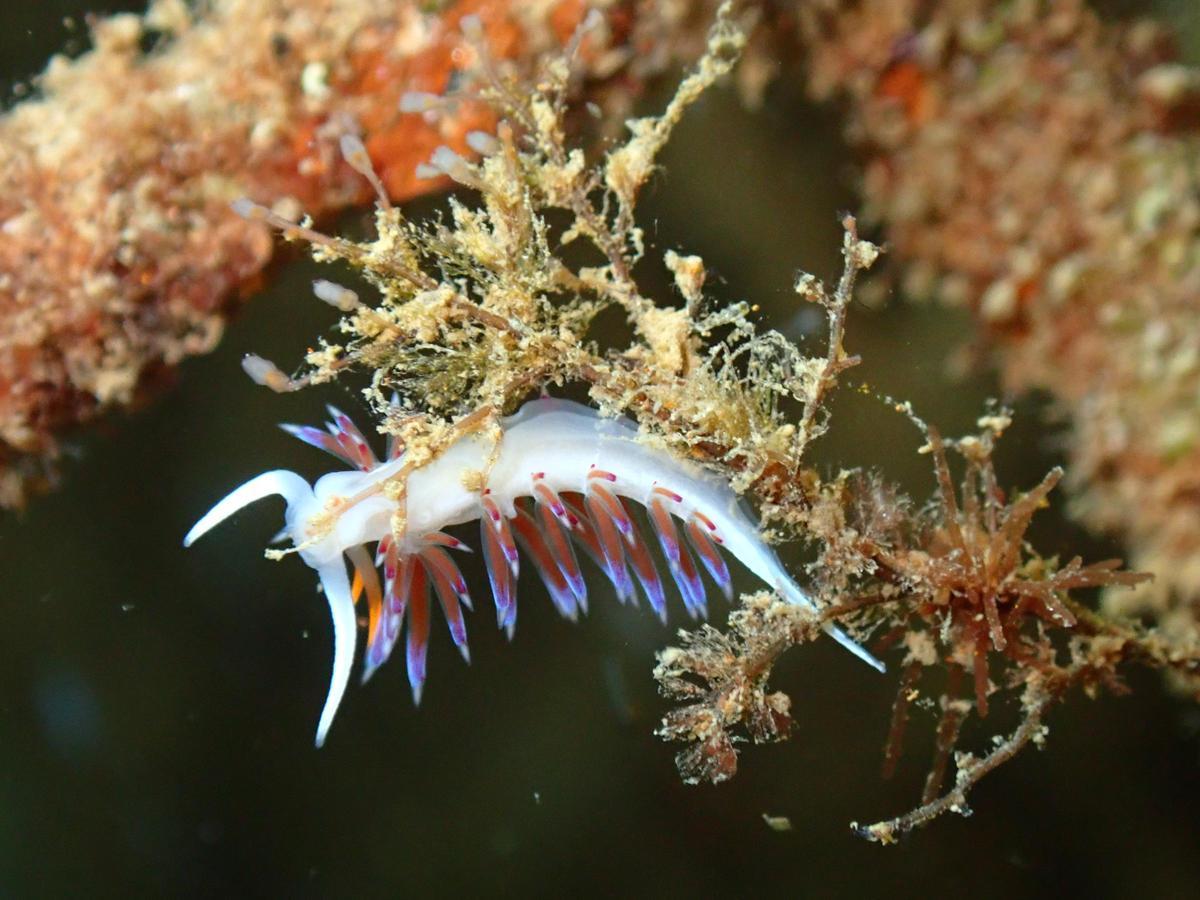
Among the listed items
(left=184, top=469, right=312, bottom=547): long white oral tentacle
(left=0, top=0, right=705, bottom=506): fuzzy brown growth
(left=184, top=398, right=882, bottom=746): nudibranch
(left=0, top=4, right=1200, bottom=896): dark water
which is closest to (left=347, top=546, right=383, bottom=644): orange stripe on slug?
(left=184, top=398, right=882, bottom=746): nudibranch

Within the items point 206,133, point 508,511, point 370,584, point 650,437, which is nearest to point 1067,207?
point 650,437

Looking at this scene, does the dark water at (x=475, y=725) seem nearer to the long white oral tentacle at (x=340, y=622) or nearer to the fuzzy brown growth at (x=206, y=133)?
the fuzzy brown growth at (x=206, y=133)

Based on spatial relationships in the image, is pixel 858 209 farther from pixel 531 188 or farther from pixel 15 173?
pixel 15 173

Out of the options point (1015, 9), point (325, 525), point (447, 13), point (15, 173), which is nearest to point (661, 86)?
point (447, 13)

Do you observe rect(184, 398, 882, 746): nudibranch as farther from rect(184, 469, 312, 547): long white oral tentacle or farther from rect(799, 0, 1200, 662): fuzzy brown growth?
rect(799, 0, 1200, 662): fuzzy brown growth

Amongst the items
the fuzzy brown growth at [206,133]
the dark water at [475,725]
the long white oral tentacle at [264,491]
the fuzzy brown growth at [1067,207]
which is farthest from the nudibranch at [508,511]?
the fuzzy brown growth at [1067,207]

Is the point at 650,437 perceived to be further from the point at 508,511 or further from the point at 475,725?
the point at 475,725

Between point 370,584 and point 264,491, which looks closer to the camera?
point 264,491

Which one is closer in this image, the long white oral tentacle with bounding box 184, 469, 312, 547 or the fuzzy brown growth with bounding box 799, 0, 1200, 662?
the long white oral tentacle with bounding box 184, 469, 312, 547

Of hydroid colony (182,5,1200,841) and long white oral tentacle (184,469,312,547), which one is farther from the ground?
long white oral tentacle (184,469,312,547)
